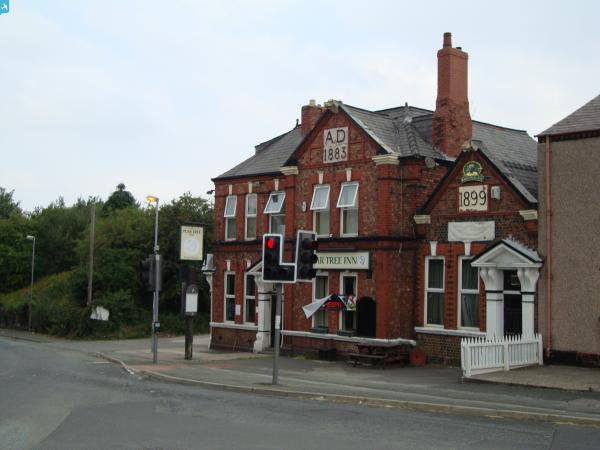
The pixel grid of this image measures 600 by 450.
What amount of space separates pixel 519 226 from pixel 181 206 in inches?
1315

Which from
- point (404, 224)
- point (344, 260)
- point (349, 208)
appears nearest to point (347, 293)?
point (344, 260)

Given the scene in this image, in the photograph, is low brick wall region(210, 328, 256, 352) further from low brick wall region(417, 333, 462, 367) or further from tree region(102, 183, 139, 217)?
tree region(102, 183, 139, 217)

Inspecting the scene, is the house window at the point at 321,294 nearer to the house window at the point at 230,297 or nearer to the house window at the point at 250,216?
the house window at the point at 250,216

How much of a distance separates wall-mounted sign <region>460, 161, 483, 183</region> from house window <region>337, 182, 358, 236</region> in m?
4.42

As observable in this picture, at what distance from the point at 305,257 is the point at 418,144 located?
35.2ft

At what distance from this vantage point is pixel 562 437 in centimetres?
1191

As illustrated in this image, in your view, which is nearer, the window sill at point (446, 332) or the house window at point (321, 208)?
the window sill at point (446, 332)

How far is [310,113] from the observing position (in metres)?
33.0

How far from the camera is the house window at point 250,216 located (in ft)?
109

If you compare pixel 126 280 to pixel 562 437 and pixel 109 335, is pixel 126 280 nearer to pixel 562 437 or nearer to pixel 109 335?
pixel 109 335

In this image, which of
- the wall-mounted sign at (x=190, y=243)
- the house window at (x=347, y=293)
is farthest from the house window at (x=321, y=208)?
the wall-mounted sign at (x=190, y=243)

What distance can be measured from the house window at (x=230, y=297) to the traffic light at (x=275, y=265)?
15274 millimetres

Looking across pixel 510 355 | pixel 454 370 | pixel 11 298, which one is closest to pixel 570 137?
pixel 510 355

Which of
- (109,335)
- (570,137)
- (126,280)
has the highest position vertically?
(570,137)
